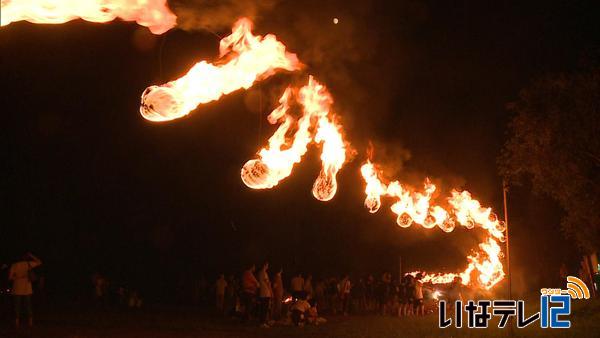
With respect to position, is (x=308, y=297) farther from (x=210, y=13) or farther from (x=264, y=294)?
(x=210, y=13)

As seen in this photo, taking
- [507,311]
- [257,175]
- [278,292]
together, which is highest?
[257,175]

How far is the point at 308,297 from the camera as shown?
66.6 feet

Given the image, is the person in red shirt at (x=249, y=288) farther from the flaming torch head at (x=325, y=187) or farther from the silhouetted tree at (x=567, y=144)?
the silhouetted tree at (x=567, y=144)

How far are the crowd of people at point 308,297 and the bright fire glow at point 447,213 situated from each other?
6.67ft

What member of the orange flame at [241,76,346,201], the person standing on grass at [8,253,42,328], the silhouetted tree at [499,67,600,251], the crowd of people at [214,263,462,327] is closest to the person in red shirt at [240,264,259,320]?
the crowd of people at [214,263,462,327]

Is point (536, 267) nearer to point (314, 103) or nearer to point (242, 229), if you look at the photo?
point (242, 229)

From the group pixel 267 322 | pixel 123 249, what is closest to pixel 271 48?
pixel 267 322

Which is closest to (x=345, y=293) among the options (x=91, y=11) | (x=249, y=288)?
(x=249, y=288)

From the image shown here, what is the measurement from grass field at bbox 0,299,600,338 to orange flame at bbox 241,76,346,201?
353cm

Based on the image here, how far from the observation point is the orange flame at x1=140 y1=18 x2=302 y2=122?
10945 millimetres

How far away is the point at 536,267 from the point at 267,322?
961 inches

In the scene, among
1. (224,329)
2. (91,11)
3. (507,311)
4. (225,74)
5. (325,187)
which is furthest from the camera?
(224,329)

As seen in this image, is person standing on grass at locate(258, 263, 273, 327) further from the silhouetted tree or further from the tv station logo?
the silhouetted tree

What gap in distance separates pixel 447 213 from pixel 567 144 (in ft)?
18.4
